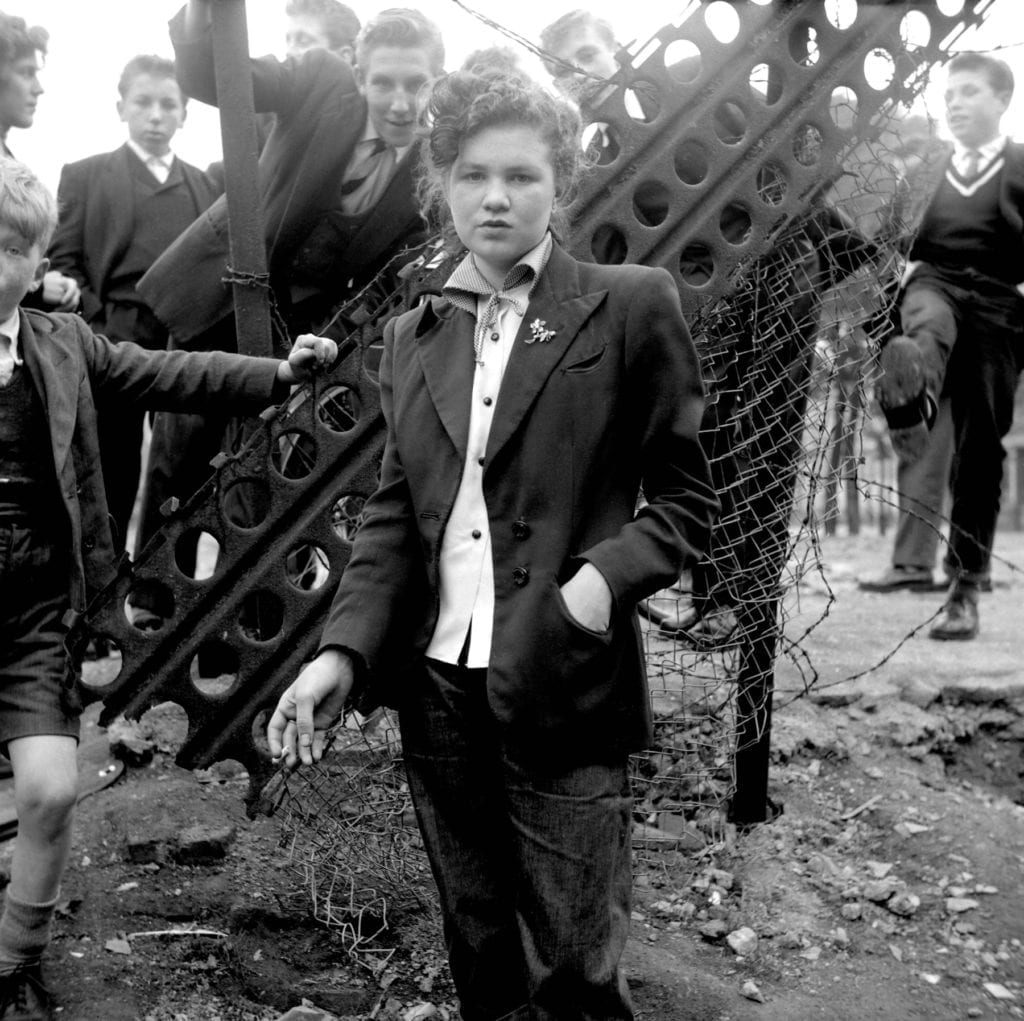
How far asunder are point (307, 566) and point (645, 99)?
1.41m

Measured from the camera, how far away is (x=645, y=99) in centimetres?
280

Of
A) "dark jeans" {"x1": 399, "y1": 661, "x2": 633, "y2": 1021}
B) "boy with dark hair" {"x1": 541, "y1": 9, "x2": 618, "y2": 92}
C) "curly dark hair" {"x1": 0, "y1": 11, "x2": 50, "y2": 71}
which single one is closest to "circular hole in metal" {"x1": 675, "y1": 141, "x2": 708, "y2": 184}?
"dark jeans" {"x1": 399, "y1": 661, "x2": 633, "y2": 1021}

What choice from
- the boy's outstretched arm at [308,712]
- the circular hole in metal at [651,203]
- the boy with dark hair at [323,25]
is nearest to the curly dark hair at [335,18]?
the boy with dark hair at [323,25]

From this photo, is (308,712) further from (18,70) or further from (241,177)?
(18,70)

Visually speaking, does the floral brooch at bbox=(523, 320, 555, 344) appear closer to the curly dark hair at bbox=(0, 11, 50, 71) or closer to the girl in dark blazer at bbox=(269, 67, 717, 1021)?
the girl in dark blazer at bbox=(269, 67, 717, 1021)

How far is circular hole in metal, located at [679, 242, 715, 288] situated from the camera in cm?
287

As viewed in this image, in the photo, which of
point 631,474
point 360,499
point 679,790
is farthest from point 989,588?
point 631,474

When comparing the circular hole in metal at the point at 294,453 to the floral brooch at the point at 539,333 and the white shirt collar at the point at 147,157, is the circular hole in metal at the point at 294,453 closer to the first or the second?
the floral brooch at the point at 539,333

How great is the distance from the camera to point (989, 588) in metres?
6.04

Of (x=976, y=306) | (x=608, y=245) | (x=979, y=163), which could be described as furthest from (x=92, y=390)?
(x=979, y=163)

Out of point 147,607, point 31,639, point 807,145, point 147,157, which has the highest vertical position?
point 147,157

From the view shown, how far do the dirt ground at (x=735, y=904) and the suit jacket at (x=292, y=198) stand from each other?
1.37 meters

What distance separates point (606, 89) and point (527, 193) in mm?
1103

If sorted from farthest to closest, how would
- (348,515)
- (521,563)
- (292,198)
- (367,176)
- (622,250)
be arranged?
(367,176) → (292,198) → (348,515) → (622,250) → (521,563)
